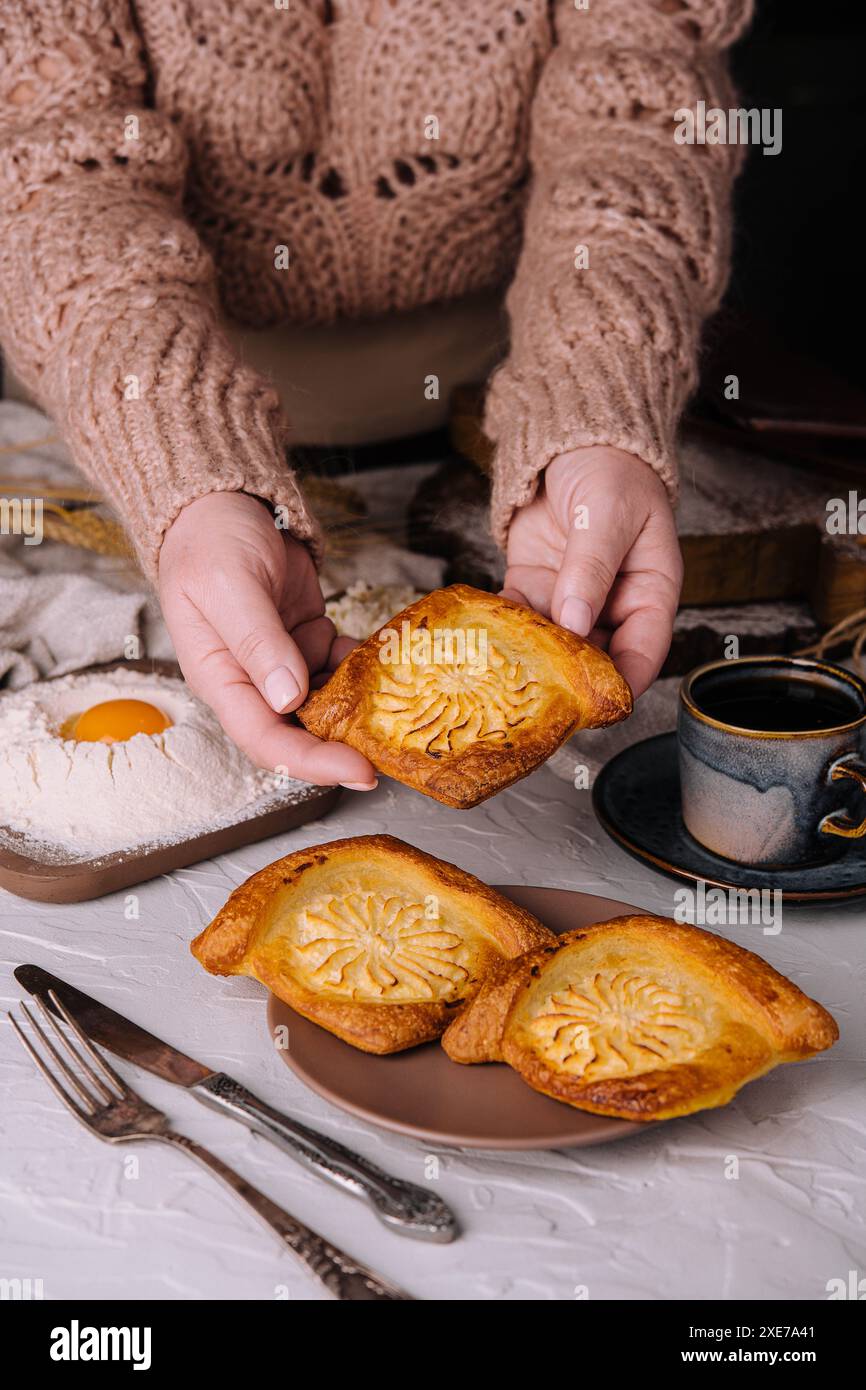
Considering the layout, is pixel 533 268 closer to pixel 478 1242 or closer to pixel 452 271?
pixel 452 271

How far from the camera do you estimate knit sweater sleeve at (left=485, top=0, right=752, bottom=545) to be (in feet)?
3.86

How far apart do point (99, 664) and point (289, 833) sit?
33cm

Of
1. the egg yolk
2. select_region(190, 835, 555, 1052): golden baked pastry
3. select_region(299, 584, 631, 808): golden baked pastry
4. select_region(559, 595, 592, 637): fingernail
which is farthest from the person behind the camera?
the egg yolk

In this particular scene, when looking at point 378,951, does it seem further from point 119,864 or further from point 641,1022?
point 119,864

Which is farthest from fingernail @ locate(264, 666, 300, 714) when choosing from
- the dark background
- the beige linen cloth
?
the dark background

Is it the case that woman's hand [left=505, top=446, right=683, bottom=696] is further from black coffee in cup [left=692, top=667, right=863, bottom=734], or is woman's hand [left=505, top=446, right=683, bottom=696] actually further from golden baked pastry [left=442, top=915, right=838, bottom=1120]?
golden baked pastry [left=442, top=915, right=838, bottom=1120]

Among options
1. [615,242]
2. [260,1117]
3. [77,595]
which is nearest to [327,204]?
[615,242]

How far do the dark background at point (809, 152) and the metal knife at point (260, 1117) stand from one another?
1934 millimetres

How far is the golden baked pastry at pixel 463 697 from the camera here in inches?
36.0

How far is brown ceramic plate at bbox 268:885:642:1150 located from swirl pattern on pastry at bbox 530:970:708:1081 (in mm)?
31

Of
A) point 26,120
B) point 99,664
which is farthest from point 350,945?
point 26,120

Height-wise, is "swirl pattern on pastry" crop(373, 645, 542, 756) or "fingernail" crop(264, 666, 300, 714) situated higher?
"fingernail" crop(264, 666, 300, 714)

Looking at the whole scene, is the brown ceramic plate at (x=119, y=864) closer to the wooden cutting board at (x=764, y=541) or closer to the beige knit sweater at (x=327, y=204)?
the beige knit sweater at (x=327, y=204)

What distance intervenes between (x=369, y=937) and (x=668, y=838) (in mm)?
325
